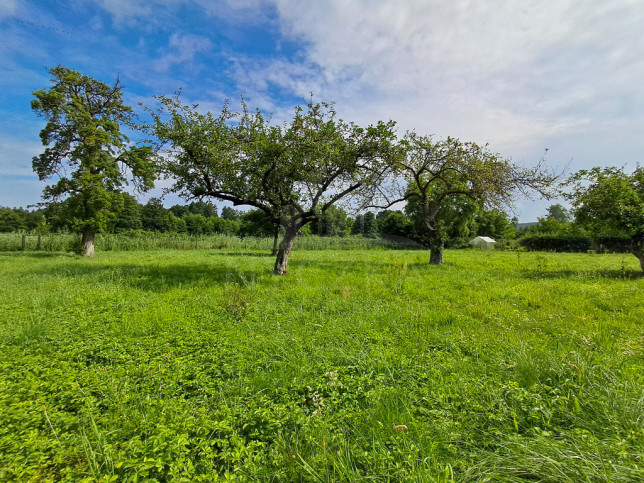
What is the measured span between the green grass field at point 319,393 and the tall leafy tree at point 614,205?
6.66 m

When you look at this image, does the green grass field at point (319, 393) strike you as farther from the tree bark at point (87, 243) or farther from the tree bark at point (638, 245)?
the tree bark at point (87, 243)

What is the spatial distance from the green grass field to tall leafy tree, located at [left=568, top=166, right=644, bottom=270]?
6665 millimetres

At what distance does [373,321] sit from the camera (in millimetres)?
5391

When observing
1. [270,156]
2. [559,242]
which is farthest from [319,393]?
[559,242]

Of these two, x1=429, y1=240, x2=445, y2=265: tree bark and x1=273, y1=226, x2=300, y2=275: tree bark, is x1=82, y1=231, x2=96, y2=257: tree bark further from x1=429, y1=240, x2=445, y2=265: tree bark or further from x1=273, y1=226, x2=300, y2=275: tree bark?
x1=429, y1=240, x2=445, y2=265: tree bark

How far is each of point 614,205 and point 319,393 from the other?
46.8 feet

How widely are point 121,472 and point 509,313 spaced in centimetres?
699

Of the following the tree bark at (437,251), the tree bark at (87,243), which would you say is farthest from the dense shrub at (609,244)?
the tree bark at (87,243)

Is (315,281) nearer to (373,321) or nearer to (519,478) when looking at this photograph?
(373,321)

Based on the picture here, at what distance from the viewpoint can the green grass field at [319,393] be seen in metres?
2.03

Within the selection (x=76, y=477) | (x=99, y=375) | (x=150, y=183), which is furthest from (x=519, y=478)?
(x=150, y=183)

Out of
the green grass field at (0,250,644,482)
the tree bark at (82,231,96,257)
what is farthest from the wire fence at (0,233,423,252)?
the green grass field at (0,250,644,482)

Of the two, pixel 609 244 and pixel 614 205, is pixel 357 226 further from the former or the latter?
Answer: pixel 614 205

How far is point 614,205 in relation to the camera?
34.4 feet
